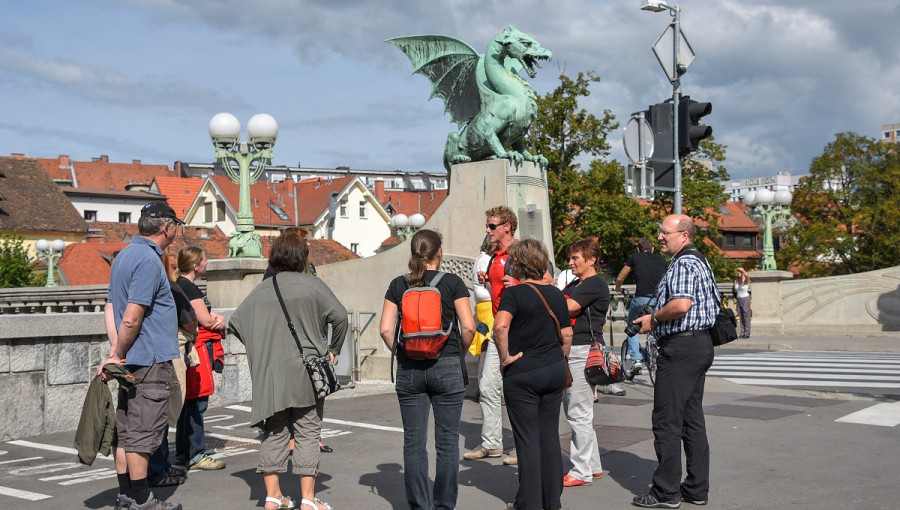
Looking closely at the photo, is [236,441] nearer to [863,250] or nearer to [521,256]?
[521,256]

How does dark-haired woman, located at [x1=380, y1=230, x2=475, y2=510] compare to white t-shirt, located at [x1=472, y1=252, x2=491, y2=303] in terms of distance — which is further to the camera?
white t-shirt, located at [x1=472, y1=252, x2=491, y2=303]

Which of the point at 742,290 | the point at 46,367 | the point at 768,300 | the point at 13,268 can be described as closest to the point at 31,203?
the point at 13,268

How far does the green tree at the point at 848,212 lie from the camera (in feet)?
163

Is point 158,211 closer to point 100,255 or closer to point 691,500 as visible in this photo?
point 691,500

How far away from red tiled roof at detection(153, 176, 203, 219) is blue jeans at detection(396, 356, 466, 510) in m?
90.6

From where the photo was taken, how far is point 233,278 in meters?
13.7

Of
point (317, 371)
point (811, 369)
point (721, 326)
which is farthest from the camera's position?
point (811, 369)

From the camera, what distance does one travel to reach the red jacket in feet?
23.1

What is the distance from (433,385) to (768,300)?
70.1ft

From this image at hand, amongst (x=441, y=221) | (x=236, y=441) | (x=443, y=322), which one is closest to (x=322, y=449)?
(x=236, y=441)

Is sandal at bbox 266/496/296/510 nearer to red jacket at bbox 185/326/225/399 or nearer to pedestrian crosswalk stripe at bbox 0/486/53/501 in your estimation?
red jacket at bbox 185/326/225/399

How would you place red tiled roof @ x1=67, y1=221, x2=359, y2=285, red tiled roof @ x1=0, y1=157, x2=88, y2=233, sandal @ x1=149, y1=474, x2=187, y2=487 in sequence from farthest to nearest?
red tiled roof @ x1=0, y1=157, x2=88, y2=233
red tiled roof @ x1=67, y1=221, x2=359, y2=285
sandal @ x1=149, y1=474, x2=187, y2=487

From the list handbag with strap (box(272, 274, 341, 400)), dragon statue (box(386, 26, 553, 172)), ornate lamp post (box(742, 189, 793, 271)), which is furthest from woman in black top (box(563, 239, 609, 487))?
ornate lamp post (box(742, 189, 793, 271))

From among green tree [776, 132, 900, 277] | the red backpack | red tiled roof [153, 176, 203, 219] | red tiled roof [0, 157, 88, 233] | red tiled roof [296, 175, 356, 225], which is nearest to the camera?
the red backpack
